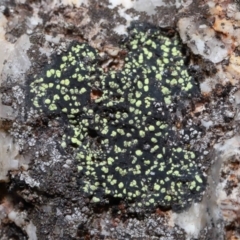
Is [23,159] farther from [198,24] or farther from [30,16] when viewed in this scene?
[198,24]

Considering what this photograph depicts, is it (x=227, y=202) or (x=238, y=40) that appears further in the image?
(x=238, y=40)

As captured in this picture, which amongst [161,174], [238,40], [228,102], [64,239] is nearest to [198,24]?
[238,40]

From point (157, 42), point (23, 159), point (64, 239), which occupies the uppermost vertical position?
point (157, 42)

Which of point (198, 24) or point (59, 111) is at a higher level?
point (198, 24)

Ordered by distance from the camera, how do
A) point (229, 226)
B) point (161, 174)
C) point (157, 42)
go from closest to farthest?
point (229, 226) → point (161, 174) → point (157, 42)

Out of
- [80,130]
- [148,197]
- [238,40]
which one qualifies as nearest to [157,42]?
[238,40]

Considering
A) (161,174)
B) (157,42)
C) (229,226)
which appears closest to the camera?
(229,226)
